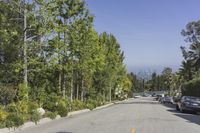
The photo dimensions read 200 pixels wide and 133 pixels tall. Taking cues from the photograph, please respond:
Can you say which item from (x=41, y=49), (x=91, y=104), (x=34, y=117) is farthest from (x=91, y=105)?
(x=34, y=117)

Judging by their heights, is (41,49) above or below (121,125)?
above

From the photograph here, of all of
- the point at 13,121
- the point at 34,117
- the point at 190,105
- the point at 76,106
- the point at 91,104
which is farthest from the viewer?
the point at 91,104

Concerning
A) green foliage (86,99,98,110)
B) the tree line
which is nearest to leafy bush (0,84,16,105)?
the tree line

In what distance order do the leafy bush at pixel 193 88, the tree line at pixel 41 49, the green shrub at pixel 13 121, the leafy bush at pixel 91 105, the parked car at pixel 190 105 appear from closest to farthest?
the green shrub at pixel 13 121, the tree line at pixel 41 49, the parked car at pixel 190 105, the leafy bush at pixel 91 105, the leafy bush at pixel 193 88

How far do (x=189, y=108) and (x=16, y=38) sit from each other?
16577 millimetres

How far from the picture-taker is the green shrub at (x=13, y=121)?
58.8 ft

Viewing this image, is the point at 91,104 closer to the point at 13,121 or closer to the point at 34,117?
the point at 34,117

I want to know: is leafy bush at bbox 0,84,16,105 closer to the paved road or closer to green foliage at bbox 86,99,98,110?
the paved road

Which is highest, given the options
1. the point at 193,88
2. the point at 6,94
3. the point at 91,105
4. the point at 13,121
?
the point at 193,88

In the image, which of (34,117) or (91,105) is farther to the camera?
(91,105)

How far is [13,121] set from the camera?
61.0 ft

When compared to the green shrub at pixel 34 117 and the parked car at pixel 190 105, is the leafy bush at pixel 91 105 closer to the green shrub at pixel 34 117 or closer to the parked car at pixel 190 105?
the parked car at pixel 190 105

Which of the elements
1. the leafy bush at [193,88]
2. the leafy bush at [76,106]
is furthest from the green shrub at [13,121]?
the leafy bush at [193,88]

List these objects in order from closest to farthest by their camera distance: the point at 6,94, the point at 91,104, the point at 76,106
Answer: the point at 6,94, the point at 76,106, the point at 91,104
